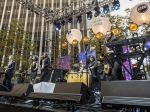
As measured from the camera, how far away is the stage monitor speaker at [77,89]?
6.81ft

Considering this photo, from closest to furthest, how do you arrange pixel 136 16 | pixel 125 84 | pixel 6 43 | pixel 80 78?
pixel 125 84 < pixel 136 16 < pixel 80 78 < pixel 6 43

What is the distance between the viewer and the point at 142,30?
12156 mm

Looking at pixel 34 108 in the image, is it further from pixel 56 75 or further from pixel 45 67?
pixel 56 75

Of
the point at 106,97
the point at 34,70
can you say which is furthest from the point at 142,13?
the point at 34,70

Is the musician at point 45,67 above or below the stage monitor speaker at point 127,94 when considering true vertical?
above

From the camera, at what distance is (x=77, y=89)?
Answer: 6.81 feet

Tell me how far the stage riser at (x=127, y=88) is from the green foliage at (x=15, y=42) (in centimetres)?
1539

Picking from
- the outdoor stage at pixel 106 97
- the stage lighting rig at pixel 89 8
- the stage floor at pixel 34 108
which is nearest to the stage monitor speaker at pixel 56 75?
the stage lighting rig at pixel 89 8

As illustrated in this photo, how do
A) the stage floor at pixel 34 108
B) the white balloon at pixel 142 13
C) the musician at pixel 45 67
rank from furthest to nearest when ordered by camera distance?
the musician at pixel 45 67 < the white balloon at pixel 142 13 < the stage floor at pixel 34 108

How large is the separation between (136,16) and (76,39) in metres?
2.95

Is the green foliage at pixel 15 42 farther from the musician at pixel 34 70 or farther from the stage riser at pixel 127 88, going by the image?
the stage riser at pixel 127 88

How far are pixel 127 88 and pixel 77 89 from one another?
32.1 inches

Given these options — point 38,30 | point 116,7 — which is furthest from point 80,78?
point 38,30

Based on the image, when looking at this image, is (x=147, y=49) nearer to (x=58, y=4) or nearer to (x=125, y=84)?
(x=125, y=84)
